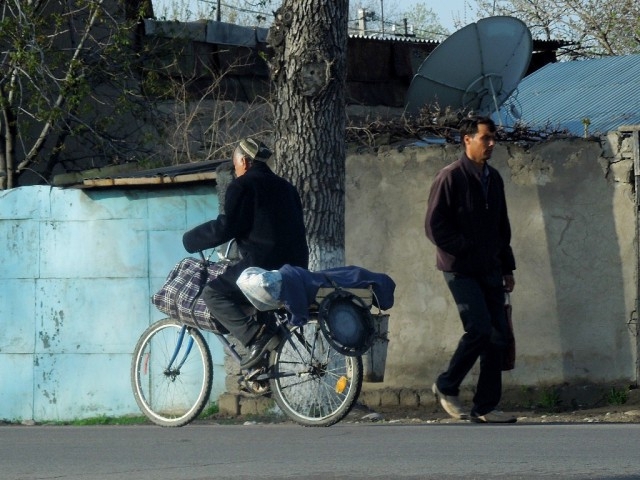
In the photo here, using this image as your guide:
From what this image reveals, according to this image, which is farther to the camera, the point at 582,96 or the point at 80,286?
the point at 582,96

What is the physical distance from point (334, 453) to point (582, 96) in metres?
11.2

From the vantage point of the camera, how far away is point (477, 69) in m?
12.4

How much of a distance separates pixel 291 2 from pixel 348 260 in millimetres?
2112

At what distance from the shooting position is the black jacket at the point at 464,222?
7.79 metres

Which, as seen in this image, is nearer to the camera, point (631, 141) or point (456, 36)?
point (631, 141)

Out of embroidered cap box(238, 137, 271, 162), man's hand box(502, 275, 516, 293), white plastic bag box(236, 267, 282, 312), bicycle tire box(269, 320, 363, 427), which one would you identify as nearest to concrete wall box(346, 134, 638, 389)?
man's hand box(502, 275, 516, 293)

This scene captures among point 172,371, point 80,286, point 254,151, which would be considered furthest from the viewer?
point 80,286

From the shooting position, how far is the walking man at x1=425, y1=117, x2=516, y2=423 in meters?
7.79

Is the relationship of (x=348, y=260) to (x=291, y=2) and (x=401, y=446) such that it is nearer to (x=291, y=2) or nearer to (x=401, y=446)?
(x=291, y=2)

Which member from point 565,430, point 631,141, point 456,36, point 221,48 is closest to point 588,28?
point 221,48

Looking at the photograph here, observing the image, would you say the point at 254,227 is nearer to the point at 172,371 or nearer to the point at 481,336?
the point at 172,371

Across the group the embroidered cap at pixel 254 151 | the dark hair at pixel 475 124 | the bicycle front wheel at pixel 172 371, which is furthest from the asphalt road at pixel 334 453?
the dark hair at pixel 475 124

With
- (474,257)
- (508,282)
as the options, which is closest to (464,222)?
(474,257)

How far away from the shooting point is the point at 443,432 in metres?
7.19
